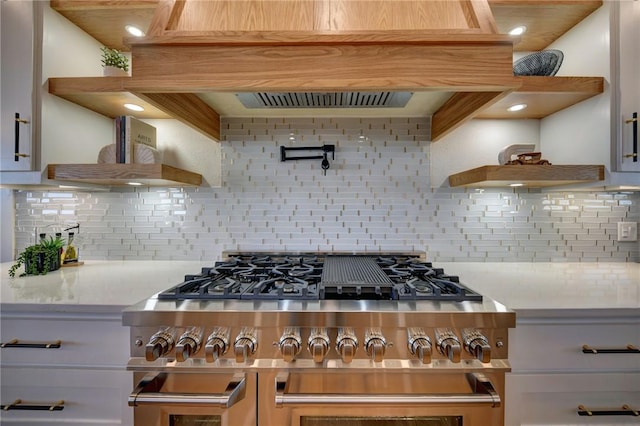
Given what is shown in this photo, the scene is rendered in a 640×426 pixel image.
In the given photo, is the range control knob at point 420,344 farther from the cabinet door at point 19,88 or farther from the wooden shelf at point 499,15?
the cabinet door at point 19,88

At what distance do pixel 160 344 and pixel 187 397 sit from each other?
0.17 m

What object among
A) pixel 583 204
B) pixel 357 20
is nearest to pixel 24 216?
pixel 357 20

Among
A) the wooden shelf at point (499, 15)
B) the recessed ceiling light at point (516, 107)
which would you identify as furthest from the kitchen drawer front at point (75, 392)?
the recessed ceiling light at point (516, 107)

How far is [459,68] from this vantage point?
1024 mm

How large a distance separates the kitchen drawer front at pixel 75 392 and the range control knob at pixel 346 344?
0.70m

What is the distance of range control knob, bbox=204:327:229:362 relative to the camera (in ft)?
2.77

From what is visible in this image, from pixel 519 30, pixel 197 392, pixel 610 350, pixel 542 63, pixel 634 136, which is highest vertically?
pixel 519 30

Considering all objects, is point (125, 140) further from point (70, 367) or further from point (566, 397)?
point (566, 397)

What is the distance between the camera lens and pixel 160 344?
0.86 meters

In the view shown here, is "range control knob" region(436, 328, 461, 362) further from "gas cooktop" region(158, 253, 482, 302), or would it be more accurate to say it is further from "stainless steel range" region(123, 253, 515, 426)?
"gas cooktop" region(158, 253, 482, 302)

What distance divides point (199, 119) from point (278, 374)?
1187 mm

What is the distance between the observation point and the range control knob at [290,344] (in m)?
0.84

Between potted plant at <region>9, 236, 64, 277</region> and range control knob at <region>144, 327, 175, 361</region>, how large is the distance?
3.06 feet

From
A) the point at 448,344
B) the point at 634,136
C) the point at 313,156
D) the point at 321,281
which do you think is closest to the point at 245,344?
the point at 321,281
